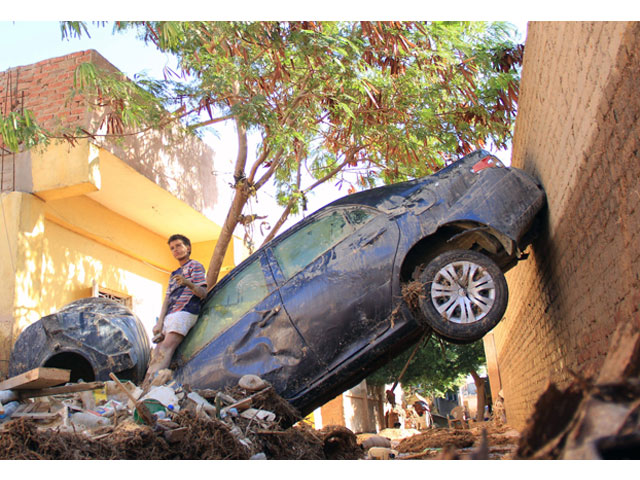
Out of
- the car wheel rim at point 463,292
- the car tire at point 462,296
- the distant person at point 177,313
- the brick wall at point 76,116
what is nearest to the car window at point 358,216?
the car tire at point 462,296

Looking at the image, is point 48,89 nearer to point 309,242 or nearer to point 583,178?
point 309,242

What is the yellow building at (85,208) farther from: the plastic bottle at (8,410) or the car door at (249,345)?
the car door at (249,345)

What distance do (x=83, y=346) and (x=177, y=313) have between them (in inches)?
62.4

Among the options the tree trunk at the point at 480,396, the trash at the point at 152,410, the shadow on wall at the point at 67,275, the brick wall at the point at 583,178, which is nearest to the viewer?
the brick wall at the point at 583,178

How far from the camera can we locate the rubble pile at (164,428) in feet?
12.3

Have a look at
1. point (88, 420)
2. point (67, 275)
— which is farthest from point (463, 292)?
point (67, 275)

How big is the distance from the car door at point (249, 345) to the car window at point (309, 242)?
0.63 ft

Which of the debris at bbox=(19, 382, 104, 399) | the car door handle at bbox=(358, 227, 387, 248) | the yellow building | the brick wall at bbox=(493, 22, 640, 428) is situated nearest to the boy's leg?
the debris at bbox=(19, 382, 104, 399)

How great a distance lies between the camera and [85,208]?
10.8 metres

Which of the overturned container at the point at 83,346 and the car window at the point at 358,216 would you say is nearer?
the car window at the point at 358,216

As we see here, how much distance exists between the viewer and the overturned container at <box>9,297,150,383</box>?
6559mm

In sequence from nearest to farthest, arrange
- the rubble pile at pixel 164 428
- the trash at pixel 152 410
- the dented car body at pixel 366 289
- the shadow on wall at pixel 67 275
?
the rubble pile at pixel 164 428 → the trash at pixel 152 410 → the dented car body at pixel 366 289 → the shadow on wall at pixel 67 275

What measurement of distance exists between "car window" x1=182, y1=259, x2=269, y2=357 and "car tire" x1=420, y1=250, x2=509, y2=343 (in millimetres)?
1522

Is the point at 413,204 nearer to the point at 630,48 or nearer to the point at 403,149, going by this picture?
the point at 630,48
